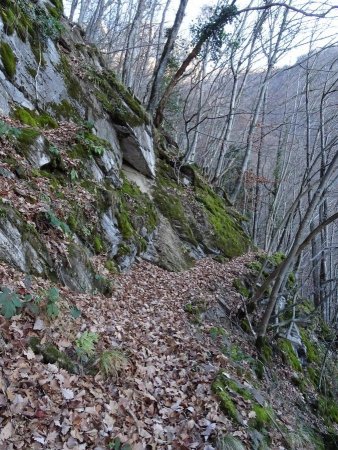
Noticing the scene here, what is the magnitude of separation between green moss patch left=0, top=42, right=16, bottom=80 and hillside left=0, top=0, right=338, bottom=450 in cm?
5

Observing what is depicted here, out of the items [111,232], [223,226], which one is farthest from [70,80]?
[223,226]

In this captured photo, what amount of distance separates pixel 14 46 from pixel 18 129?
8.77ft

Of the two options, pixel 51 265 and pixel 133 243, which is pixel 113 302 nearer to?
pixel 51 265

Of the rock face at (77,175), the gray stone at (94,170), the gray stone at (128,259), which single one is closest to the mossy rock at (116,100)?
the rock face at (77,175)

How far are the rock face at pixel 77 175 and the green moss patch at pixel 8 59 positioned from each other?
3cm

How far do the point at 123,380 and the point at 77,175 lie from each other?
436cm

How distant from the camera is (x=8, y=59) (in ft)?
22.3

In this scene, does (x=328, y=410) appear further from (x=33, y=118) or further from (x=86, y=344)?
(x=33, y=118)

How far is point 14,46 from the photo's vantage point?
7.19 meters

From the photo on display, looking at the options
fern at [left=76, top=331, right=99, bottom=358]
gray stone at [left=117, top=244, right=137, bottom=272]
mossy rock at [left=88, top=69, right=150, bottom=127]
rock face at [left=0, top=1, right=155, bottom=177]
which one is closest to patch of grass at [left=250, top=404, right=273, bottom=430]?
fern at [left=76, top=331, right=99, bottom=358]

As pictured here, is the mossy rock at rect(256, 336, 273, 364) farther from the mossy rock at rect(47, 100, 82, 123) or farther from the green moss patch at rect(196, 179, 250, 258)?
the mossy rock at rect(47, 100, 82, 123)

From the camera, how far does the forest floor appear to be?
2861 millimetres

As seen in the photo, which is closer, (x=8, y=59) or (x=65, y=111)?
(x=8, y=59)

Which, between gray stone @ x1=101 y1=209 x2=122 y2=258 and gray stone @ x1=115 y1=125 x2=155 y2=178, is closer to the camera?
gray stone @ x1=101 y1=209 x2=122 y2=258
